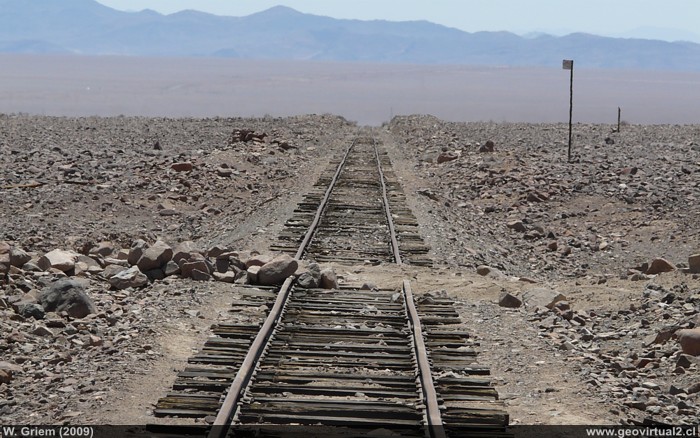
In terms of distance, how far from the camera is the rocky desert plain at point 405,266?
8555mm

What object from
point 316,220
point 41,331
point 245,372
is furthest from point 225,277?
point 316,220

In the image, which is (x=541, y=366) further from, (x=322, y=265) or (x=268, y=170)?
(x=268, y=170)

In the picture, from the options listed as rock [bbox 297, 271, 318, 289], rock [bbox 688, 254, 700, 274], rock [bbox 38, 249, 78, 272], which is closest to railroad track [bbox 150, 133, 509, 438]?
rock [bbox 297, 271, 318, 289]

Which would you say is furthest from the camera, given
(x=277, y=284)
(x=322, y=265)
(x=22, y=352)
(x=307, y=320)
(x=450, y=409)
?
(x=322, y=265)

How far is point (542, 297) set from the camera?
1203 centimetres

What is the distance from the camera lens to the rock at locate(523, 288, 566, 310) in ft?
38.8

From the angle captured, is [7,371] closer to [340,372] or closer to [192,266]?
[340,372]

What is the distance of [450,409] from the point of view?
7.86m

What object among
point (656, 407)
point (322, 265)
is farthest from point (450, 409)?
point (322, 265)

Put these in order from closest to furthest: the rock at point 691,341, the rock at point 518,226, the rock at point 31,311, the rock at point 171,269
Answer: the rock at point 691,341 → the rock at point 31,311 → the rock at point 171,269 → the rock at point 518,226

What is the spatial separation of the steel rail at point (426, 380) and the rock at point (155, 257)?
347cm

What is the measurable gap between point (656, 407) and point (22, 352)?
571 cm

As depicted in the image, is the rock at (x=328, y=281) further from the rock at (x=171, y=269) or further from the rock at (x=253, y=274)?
the rock at (x=171, y=269)

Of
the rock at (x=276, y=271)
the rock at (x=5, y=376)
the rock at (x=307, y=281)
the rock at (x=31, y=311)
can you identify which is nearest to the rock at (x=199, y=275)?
the rock at (x=276, y=271)
